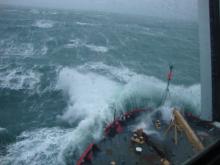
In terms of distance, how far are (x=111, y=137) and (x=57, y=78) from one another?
13680 millimetres

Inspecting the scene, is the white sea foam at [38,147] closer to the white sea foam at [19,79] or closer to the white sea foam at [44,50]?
the white sea foam at [19,79]

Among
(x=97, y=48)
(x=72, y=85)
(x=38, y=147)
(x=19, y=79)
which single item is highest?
(x=97, y=48)

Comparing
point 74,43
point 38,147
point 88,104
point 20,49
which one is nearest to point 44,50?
point 20,49

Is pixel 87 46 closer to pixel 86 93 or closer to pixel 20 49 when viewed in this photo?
pixel 20 49

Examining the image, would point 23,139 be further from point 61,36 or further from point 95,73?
point 61,36

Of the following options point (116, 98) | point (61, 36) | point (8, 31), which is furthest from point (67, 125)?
point (8, 31)

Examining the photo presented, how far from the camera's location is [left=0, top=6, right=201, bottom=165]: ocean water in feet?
52.2

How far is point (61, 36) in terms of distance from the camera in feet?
146

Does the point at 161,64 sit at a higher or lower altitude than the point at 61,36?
lower

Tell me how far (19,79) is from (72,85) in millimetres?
6302

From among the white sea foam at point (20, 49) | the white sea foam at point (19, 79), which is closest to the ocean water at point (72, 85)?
the white sea foam at point (19, 79)

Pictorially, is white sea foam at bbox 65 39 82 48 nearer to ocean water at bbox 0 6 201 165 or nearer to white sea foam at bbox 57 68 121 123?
ocean water at bbox 0 6 201 165

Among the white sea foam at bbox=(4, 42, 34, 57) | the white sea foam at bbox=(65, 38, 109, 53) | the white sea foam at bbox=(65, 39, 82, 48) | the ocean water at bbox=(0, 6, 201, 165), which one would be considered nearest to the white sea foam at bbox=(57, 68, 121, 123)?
the ocean water at bbox=(0, 6, 201, 165)

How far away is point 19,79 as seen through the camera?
24750mm
